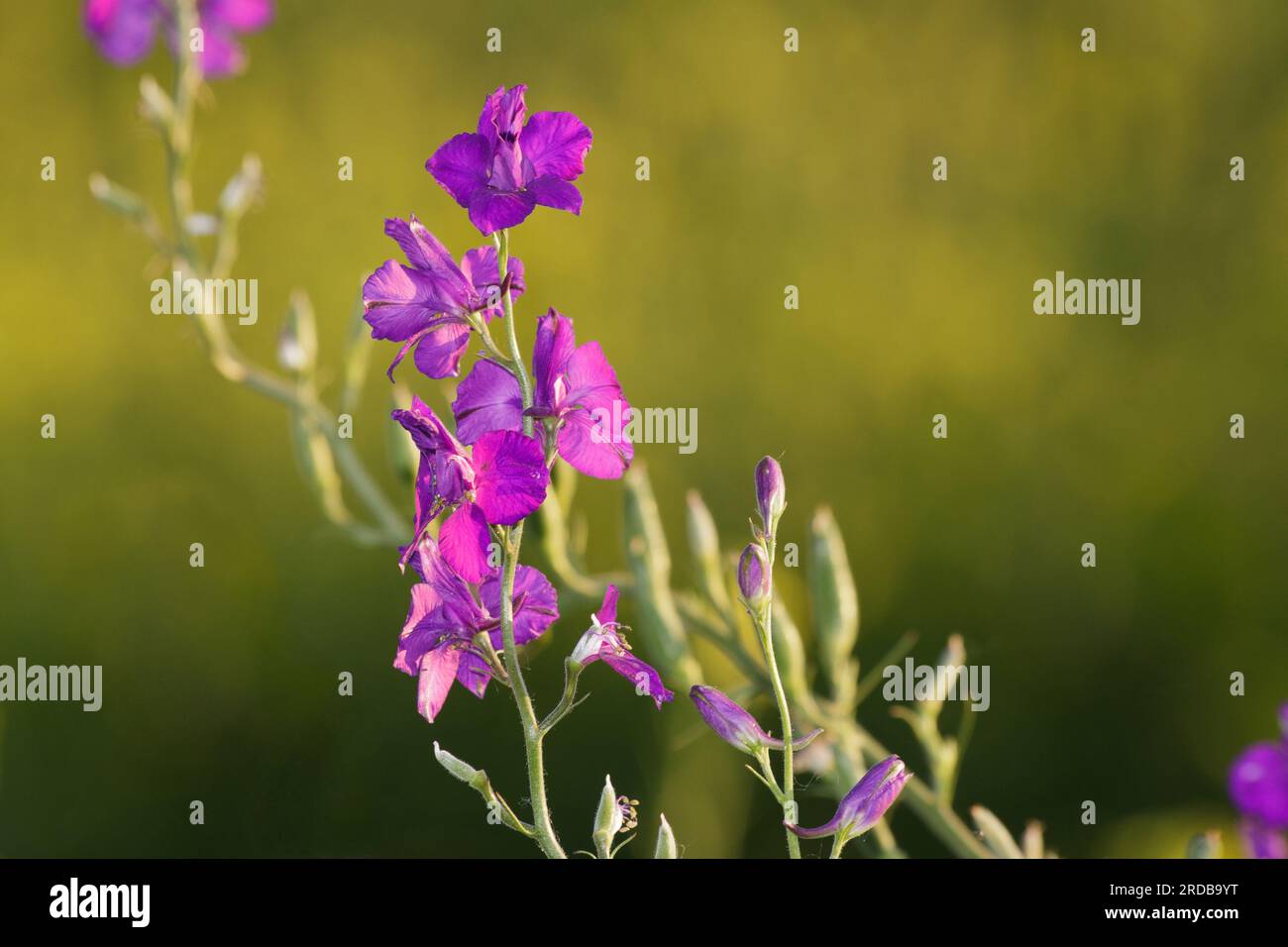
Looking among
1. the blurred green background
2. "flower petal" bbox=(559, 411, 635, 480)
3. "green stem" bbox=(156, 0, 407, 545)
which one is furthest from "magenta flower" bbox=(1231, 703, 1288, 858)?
the blurred green background

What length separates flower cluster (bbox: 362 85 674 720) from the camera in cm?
54

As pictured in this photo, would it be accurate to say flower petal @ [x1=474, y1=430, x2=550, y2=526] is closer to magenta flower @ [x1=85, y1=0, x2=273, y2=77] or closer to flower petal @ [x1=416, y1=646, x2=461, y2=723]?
flower petal @ [x1=416, y1=646, x2=461, y2=723]

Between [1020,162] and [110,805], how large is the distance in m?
1.70

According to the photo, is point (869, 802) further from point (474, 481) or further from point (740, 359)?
point (740, 359)

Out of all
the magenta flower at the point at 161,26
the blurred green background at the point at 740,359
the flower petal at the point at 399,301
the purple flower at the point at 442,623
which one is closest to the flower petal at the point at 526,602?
the purple flower at the point at 442,623

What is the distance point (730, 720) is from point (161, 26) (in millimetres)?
1053

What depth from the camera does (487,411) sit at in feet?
1.89

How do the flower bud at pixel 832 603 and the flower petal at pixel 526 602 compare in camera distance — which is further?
the flower bud at pixel 832 603

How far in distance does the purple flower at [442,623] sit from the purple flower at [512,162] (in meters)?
0.14

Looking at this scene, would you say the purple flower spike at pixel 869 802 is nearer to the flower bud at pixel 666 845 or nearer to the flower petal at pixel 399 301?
the flower bud at pixel 666 845

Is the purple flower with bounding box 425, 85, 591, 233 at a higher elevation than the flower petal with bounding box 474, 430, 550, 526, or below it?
higher

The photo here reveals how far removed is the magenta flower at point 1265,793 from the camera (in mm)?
807

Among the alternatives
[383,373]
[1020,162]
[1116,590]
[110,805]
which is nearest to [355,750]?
[110,805]
